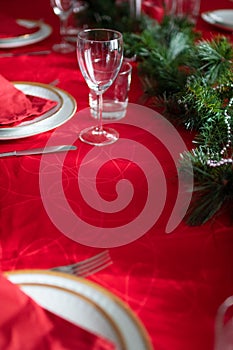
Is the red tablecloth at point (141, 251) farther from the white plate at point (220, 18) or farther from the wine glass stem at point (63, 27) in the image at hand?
the white plate at point (220, 18)

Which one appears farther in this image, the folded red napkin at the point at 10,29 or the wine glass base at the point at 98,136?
the folded red napkin at the point at 10,29

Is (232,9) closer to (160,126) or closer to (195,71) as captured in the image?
(195,71)

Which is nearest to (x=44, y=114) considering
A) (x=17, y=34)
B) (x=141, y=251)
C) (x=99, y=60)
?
(x=99, y=60)

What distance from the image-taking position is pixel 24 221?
2.05 feet

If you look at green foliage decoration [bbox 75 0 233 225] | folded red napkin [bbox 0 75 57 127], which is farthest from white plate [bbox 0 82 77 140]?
green foliage decoration [bbox 75 0 233 225]

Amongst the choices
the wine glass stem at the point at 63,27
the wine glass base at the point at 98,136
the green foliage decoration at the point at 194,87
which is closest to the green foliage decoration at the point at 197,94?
the green foliage decoration at the point at 194,87

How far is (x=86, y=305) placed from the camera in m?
0.46

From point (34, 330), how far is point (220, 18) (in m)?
1.26

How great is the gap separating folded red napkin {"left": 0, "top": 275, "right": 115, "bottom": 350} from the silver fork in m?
0.08

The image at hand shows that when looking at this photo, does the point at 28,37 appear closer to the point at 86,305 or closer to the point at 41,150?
the point at 41,150

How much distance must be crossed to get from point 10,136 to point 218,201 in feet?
1.19

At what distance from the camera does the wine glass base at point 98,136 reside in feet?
2.63

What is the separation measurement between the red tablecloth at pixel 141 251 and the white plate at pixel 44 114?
2 cm

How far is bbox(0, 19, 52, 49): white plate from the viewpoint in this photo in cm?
124
